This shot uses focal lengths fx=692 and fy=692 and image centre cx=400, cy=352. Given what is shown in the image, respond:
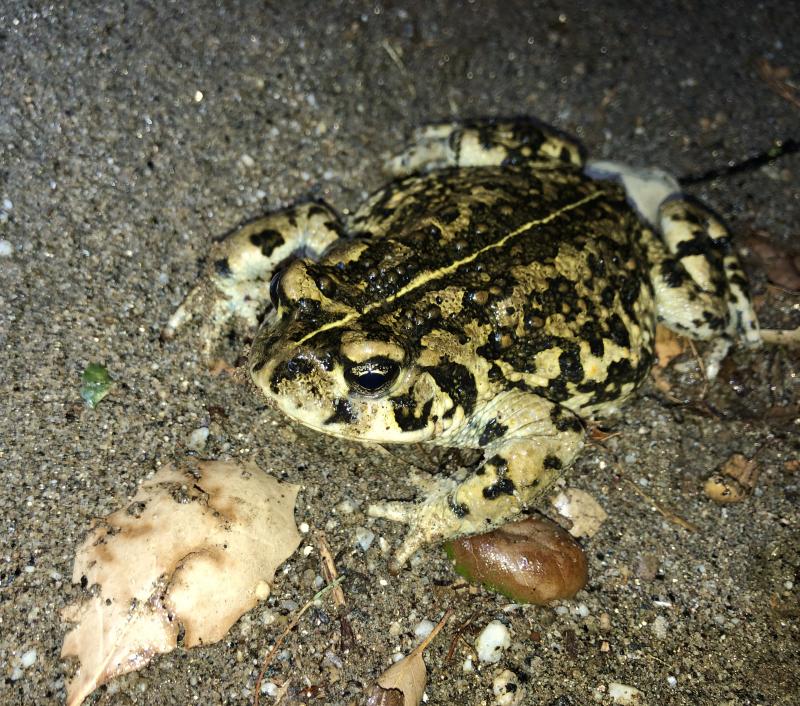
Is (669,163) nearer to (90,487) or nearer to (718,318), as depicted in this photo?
(718,318)

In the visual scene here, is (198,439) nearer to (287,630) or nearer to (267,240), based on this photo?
(287,630)

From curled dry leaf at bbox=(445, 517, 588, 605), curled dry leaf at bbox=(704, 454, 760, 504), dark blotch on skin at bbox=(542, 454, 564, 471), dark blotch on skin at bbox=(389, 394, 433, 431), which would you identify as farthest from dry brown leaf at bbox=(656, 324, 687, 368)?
dark blotch on skin at bbox=(389, 394, 433, 431)

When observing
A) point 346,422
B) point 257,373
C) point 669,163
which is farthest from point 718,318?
point 257,373

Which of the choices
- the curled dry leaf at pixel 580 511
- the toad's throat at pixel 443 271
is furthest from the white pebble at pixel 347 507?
the curled dry leaf at pixel 580 511

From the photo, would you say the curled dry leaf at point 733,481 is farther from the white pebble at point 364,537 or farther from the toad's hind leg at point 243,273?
the toad's hind leg at point 243,273

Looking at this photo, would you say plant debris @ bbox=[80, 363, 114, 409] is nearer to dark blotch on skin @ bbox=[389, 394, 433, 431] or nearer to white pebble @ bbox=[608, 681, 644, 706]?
dark blotch on skin @ bbox=[389, 394, 433, 431]

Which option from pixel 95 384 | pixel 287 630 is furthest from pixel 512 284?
pixel 95 384
